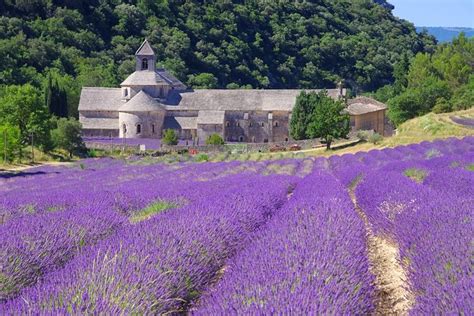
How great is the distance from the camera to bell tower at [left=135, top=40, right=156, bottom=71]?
62.3 meters

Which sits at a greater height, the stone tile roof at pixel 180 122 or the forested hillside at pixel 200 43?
the forested hillside at pixel 200 43

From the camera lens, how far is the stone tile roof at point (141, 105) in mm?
56125

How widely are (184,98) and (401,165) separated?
47.0 meters

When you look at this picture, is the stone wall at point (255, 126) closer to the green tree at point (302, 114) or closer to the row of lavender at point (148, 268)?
the green tree at point (302, 114)

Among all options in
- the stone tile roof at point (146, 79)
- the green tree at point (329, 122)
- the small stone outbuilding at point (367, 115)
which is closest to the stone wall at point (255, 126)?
the small stone outbuilding at point (367, 115)

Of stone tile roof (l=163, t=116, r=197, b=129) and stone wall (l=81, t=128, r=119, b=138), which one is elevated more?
stone tile roof (l=163, t=116, r=197, b=129)

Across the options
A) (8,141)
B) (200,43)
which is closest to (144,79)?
(8,141)

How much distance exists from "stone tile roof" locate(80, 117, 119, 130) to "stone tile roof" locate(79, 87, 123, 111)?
0.99 metres

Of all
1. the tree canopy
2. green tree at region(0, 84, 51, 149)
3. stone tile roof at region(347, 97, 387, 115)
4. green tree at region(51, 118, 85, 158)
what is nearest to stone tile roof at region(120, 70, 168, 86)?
green tree at region(51, 118, 85, 158)

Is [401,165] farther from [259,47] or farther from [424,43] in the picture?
[424,43]

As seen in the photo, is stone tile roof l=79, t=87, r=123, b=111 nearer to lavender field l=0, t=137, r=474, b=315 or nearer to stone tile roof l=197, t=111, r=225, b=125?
stone tile roof l=197, t=111, r=225, b=125

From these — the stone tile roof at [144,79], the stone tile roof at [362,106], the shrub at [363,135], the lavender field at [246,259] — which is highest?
the stone tile roof at [144,79]

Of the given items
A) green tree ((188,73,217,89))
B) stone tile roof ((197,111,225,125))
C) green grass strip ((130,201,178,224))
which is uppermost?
green tree ((188,73,217,89))

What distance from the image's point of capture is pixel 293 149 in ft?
155
